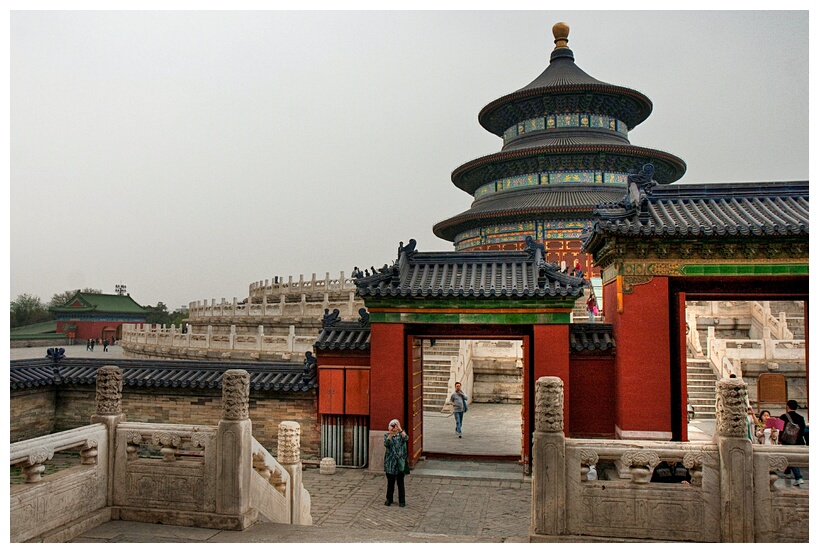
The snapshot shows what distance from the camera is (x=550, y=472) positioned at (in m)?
7.15

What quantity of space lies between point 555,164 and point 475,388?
13.7 meters

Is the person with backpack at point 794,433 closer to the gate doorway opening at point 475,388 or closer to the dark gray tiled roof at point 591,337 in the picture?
the dark gray tiled roof at point 591,337

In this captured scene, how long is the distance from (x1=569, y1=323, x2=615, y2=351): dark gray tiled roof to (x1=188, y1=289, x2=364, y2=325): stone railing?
14.2 m

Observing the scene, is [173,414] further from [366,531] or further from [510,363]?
[510,363]

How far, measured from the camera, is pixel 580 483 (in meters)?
7.19

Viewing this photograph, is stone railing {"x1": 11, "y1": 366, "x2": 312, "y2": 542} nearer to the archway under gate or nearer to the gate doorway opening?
the archway under gate

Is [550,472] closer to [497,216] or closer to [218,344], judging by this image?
[218,344]

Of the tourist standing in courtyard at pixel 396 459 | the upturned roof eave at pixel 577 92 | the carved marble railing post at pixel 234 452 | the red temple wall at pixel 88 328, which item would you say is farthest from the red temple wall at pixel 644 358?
the red temple wall at pixel 88 328

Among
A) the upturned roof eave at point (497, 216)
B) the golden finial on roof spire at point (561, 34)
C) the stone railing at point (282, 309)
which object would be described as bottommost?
the stone railing at point (282, 309)

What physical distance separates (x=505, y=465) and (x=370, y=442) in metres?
2.89

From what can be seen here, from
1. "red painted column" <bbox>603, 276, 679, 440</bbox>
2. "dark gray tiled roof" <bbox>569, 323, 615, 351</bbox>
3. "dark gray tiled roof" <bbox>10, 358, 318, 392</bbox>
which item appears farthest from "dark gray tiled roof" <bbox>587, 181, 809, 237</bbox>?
"dark gray tiled roof" <bbox>10, 358, 318, 392</bbox>

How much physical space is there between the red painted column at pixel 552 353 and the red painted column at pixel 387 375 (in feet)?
8.89

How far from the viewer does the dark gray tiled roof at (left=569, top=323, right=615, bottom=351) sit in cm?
1330

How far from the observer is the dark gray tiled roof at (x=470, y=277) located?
13.2 metres
